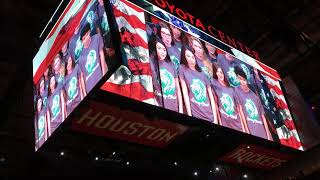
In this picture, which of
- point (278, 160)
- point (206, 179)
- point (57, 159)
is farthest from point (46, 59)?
point (206, 179)

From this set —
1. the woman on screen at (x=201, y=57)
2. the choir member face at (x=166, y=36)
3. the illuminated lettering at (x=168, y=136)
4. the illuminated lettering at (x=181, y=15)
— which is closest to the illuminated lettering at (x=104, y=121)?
the illuminated lettering at (x=168, y=136)

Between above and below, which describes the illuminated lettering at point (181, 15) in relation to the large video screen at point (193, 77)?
above

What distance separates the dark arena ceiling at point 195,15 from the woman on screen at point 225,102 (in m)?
2.23

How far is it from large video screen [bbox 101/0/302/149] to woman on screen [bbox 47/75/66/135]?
580 millimetres

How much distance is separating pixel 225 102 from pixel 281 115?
1.40 metres

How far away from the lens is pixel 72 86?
324 cm

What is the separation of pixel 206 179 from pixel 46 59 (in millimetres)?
4846

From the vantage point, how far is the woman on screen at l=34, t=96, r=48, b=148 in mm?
3634

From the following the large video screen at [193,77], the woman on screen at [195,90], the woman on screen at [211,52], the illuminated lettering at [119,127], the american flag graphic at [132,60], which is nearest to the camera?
the american flag graphic at [132,60]

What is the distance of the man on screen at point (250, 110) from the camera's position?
4.42 m

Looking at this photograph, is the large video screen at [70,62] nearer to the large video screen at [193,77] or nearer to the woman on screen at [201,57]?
the large video screen at [193,77]

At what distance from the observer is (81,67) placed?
3.17 meters

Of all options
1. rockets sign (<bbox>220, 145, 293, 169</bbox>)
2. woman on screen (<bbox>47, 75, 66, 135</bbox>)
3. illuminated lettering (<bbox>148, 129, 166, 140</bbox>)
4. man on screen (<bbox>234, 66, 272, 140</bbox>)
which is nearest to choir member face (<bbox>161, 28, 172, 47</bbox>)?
illuminated lettering (<bbox>148, 129, 166, 140</bbox>)

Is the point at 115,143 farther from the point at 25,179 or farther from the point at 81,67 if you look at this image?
the point at 25,179
